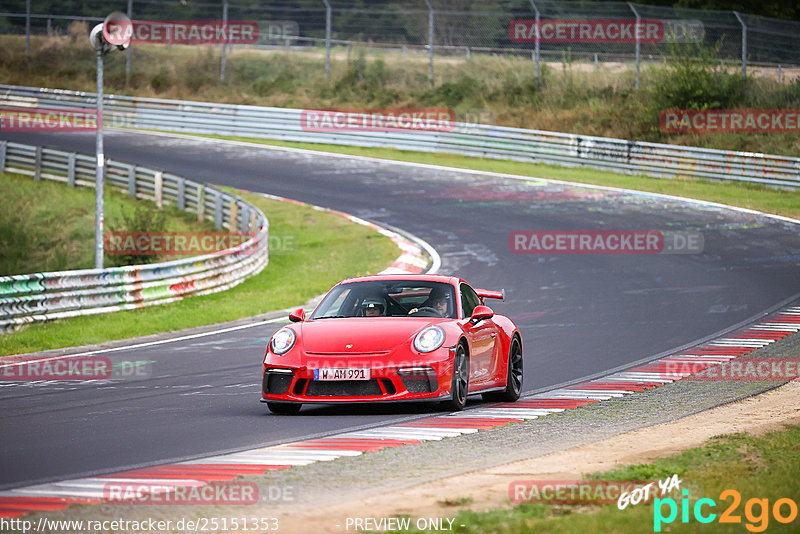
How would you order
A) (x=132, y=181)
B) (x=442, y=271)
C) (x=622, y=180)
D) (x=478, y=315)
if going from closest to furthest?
(x=478, y=315) < (x=442, y=271) < (x=132, y=181) < (x=622, y=180)

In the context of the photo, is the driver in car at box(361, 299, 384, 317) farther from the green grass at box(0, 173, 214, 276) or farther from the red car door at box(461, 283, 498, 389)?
the green grass at box(0, 173, 214, 276)

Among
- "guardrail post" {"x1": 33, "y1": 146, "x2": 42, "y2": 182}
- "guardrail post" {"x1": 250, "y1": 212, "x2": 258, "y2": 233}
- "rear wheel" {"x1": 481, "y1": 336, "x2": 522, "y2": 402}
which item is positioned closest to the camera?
"rear wheel" {"x1": 481, "y1": 336, "x2": 522, "y2": 402}

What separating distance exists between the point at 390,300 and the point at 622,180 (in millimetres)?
25635

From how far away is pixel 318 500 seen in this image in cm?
673

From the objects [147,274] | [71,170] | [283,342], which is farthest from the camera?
[71,170]

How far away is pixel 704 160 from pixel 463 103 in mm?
12798

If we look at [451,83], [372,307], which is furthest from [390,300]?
[451,83]

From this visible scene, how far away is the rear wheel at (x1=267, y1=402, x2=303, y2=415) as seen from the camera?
10523mm

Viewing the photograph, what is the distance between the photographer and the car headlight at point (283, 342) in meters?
10.6

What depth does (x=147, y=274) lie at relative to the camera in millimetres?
20266

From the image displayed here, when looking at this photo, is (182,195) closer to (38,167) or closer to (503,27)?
(38,167)

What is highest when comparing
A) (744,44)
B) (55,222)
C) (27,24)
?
(744,44)

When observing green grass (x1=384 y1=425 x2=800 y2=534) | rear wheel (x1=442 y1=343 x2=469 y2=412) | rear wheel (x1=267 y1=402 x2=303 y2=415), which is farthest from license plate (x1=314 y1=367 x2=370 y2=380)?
green grass (x1=384 y1=425 x2=800 y2=534)

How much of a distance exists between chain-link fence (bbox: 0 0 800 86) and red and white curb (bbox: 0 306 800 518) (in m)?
25.5
